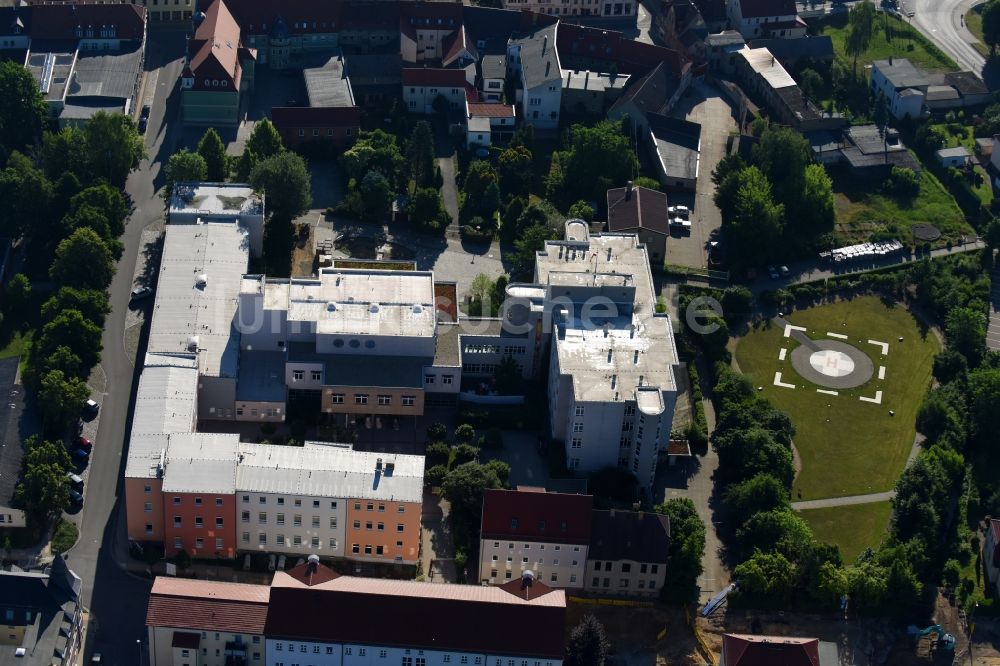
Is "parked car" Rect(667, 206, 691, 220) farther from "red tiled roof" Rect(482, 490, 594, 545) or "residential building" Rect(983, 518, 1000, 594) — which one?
"red tiled roof" Rect(482, 490, 594, 545)

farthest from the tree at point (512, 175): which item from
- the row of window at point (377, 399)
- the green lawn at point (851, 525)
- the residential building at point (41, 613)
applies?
the residential building at point (41, 613)

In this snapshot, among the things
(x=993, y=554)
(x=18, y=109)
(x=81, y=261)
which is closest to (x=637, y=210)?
(x=993, y=554)

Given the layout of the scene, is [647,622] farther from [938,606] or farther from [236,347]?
[236,347]

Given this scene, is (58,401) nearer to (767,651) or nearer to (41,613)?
(41,613)

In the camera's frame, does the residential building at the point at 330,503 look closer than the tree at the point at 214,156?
Yes

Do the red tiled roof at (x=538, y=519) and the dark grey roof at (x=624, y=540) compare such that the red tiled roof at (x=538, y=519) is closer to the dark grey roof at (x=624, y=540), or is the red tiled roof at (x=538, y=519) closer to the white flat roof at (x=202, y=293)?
the dark grey roof at (x=624, y=540)

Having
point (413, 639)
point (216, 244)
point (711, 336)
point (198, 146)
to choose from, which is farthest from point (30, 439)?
point (711, 336)
